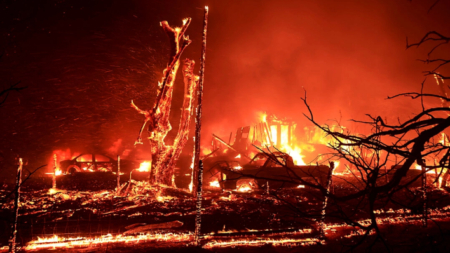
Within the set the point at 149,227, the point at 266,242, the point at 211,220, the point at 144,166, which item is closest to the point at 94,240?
the point at 149,227

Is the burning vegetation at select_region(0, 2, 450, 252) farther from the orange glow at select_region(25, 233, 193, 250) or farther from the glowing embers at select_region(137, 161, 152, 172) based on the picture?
the glowing embers at select_region(137, 161, 152, 172)

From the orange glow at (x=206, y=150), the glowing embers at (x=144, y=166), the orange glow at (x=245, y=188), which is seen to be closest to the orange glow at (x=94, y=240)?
the orange glow at (x=245, y=188)

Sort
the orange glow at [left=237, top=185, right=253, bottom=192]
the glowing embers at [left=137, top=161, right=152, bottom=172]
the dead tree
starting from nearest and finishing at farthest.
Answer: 1. the dead tree
2. the orange glow at [left=237, top=185, right=253, bottom=192]
3. the glowing embers at [left=137, top=161, right=152, bottom=172]

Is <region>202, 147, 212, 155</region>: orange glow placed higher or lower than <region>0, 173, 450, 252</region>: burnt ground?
higher

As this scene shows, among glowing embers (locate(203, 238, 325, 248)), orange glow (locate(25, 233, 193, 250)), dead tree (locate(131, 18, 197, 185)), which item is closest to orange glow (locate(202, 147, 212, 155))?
dead tree (locate(131, 18, 197, 185))

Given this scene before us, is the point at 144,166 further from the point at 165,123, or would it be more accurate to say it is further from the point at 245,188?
the point at 245,188

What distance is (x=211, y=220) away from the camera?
6.53m

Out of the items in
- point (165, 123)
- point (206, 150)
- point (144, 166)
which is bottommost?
point (144, 166)

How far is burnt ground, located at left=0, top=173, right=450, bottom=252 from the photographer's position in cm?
477

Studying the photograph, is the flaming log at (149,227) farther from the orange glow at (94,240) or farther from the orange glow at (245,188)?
the orange glow at (245,188)

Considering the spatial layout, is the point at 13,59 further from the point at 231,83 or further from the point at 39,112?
the point at 231,83

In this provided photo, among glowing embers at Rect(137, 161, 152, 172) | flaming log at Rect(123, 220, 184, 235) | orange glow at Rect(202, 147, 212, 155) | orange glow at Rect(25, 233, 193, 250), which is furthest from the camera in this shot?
orange glow at Rect(202, 147, 212, 155)

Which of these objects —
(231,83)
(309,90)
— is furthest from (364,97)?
(231,83)

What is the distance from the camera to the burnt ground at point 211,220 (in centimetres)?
477
